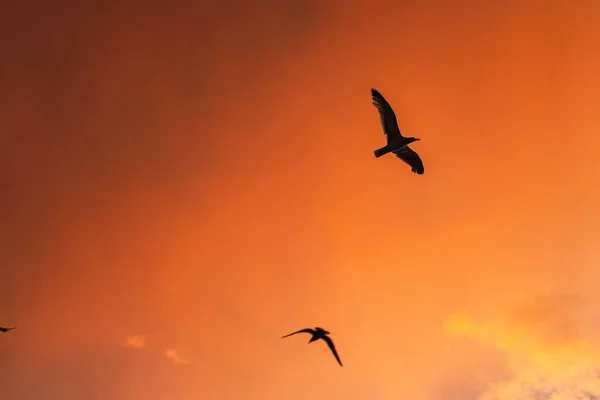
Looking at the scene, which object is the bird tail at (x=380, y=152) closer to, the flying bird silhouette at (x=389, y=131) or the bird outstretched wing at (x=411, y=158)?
the flying bird silhouette at (x=389, y=131)

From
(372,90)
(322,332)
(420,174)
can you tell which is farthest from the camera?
(420,174)

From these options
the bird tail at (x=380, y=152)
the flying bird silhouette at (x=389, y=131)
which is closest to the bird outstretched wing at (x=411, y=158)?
the flying bird silhouette at (x=389, y=131)

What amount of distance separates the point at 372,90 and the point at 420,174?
10.9 meters

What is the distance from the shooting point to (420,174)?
48562 mm

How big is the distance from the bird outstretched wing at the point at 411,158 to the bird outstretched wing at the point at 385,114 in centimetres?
373

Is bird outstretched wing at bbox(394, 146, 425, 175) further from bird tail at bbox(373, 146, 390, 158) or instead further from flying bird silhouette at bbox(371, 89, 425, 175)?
bird tail at bbox(373, 146, 390, 158)

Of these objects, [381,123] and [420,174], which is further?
[420,174]

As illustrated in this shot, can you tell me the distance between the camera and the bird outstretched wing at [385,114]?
42.1 m

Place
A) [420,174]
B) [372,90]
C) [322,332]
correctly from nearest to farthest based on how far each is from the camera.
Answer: [322,332] → [372,90] → [420,174]

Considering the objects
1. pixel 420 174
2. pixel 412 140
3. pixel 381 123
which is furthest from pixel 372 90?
pixel 420 174

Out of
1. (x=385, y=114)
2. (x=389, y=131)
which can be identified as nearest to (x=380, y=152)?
(x=389, y=131)

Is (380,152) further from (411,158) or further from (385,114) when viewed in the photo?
(411,158)

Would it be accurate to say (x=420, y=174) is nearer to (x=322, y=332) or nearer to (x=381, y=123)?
(x=381, y=123)

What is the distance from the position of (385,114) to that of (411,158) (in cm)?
727
